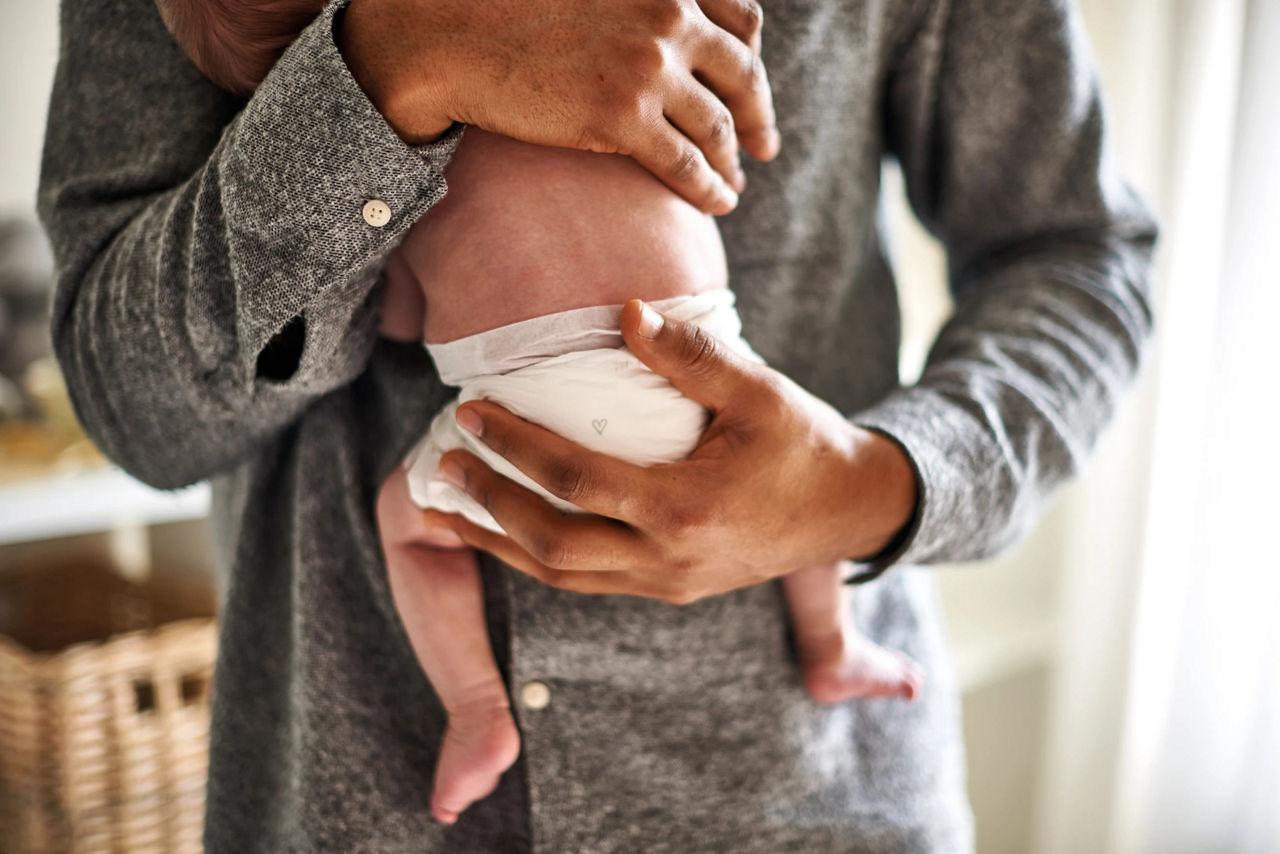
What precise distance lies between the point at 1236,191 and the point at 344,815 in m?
1.47

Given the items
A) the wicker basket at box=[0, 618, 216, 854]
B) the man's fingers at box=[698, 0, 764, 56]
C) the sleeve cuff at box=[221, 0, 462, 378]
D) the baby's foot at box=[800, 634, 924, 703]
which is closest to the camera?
the sleeve cuff at box=[221, 0, 462, 378]

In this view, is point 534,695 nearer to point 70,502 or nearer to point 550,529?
point 550,529

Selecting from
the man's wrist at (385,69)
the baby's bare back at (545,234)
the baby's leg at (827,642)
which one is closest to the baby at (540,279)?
the baby's bare back at (545,234)

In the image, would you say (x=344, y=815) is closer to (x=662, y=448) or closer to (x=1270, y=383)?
(x=662, y=448)

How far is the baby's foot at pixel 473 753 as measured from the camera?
708mm

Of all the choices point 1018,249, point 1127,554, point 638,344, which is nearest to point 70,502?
point 638,344

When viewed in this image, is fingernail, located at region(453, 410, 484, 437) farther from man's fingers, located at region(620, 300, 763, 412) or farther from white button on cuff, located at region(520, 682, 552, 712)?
white button on cuff, located at region(520, 682, 552, 712)

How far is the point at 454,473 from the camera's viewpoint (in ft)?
2.14

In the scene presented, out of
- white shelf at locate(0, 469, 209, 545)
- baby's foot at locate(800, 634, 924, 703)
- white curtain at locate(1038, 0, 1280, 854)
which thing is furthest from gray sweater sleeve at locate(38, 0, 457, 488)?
white curtain at locate(1038, 0, 1280, 854)

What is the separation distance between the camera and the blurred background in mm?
1251

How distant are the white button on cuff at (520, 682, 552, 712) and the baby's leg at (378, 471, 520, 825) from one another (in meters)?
0.02

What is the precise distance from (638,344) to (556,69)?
191 millimetres

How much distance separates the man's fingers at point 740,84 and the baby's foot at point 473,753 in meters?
0.51

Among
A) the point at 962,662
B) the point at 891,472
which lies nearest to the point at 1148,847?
the point at 962,662
